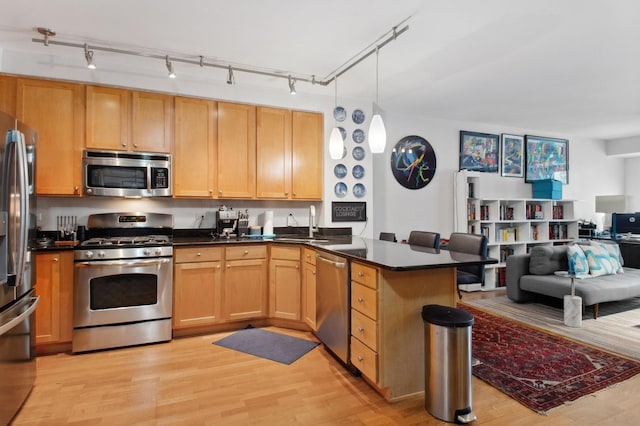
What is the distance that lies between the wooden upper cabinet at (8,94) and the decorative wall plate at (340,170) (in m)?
3.24

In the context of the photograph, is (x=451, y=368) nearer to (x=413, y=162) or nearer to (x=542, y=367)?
(x=542, y=367)

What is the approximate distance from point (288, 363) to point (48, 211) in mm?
2841

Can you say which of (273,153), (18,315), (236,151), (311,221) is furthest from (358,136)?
(18,315)

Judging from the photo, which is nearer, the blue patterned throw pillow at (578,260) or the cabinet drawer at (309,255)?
the cabinet drawer at (309,255)

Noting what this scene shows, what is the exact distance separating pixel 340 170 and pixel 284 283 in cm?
161

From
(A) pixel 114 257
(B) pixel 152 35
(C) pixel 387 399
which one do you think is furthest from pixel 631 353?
(B) pixel 152 35

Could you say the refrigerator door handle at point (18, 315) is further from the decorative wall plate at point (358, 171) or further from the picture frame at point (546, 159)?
the picture frame at point (546, 159)

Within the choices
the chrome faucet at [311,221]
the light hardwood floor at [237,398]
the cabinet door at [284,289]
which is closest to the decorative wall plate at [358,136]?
the chrome faucet at [311,221]

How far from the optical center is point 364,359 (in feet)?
7.79

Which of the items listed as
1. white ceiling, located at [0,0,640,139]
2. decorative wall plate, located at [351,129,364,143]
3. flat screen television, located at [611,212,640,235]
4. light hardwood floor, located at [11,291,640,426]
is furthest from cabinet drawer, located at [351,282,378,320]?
flat screen television, located at [611,212,640,235]

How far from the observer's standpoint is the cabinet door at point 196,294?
339cm

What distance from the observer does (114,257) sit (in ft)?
10.2

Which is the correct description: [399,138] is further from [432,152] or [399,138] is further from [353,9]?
[353,9]

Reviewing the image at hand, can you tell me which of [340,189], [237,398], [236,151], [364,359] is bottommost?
[237,398]
